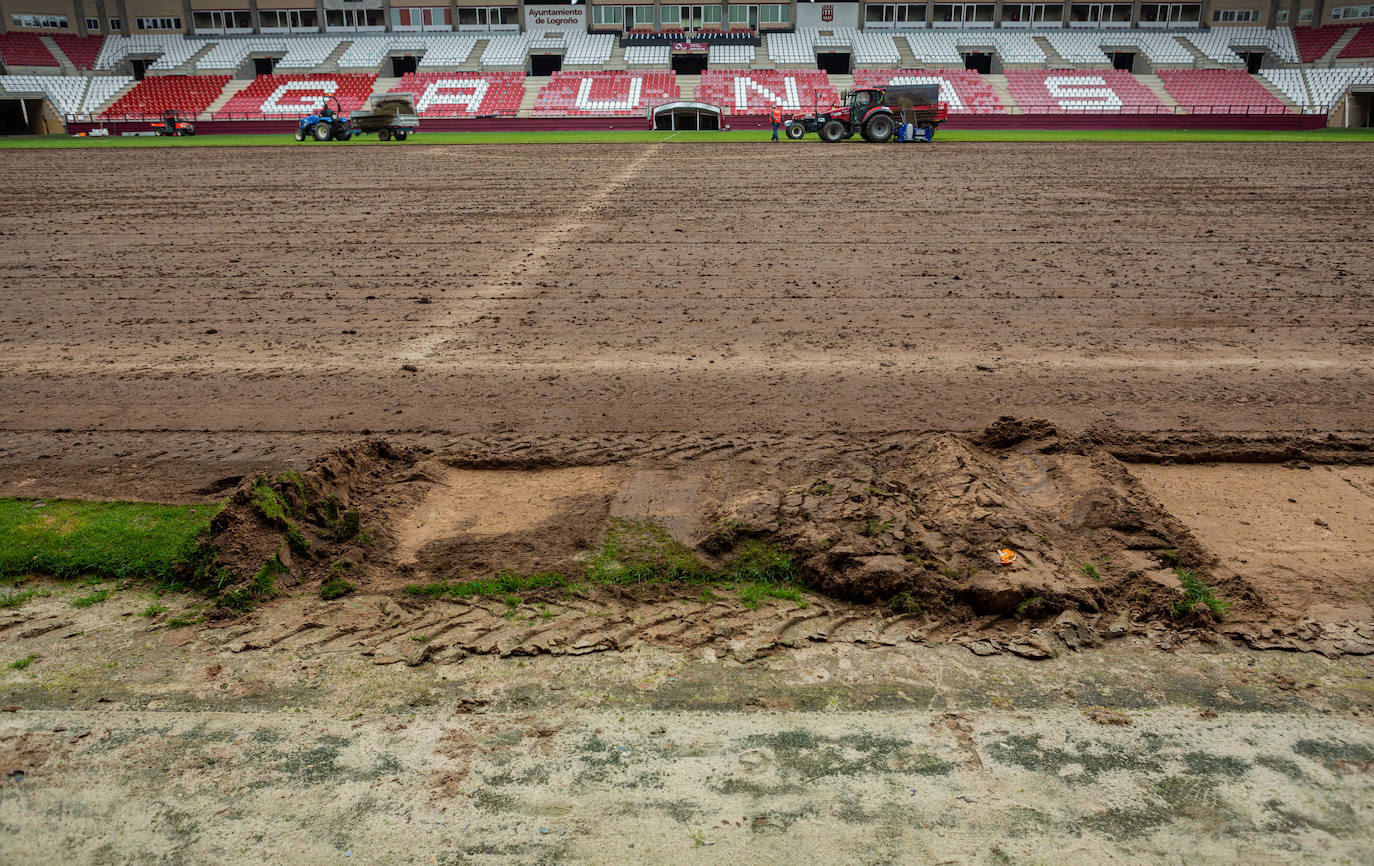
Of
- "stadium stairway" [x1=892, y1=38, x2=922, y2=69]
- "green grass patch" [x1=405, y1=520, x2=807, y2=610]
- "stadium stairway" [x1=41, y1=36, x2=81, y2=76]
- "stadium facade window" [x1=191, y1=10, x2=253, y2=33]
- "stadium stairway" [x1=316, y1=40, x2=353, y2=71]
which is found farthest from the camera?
"stadium facade window" [x1=191, y1=10, x2=253, y2=33]

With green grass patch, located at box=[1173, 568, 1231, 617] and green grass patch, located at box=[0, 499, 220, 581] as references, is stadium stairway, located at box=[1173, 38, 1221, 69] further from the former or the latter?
green grass patch, located at box=[0, 499, 220, 581]

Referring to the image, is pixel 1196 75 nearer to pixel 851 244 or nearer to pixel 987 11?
pixel 987 11

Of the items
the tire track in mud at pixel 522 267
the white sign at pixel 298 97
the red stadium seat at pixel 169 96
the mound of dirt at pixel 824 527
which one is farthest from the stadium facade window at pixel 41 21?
the mound of dirt at pixel 824 527

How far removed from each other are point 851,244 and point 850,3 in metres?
53.1

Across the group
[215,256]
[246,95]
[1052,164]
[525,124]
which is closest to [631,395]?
[215,256]

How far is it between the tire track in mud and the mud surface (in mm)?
51

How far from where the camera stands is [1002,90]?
51000 mm

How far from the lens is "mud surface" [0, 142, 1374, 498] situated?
6.84 meters

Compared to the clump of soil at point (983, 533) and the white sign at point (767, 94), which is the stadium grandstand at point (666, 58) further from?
the clump of soil at point (983, 533)

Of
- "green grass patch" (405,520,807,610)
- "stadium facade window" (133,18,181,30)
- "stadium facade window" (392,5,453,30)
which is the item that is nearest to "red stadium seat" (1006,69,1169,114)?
"stadium facade window" (392,5,453,30)

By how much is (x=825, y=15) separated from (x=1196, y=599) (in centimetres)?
6186

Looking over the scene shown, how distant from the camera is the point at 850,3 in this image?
192ft

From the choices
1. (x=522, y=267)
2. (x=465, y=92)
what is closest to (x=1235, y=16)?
(x=465, y=92)

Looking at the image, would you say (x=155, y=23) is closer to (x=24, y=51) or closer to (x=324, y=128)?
(x=24, y=51)
